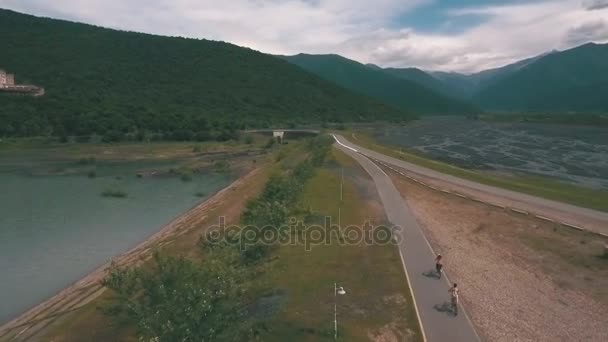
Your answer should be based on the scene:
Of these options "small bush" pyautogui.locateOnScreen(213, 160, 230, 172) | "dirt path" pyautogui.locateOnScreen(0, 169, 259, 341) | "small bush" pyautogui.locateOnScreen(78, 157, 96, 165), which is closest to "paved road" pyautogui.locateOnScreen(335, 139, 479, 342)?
"dirt path" pyautogui.locateOnScreen(0, 169, 259, 341)

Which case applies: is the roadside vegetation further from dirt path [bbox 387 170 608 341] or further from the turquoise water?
dirt path [bbox 387 170 608 341]

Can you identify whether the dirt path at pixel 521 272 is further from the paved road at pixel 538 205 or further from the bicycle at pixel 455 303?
the paved road at pixel 538 205

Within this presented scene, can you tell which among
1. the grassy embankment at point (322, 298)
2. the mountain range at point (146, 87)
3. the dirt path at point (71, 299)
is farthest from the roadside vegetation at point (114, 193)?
the mountain range at point (146, 87)

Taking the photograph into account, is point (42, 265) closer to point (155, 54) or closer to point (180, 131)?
point (180, 131)

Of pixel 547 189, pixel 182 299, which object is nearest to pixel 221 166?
pixel 547 189

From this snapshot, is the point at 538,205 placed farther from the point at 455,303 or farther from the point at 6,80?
the point at 6,80
